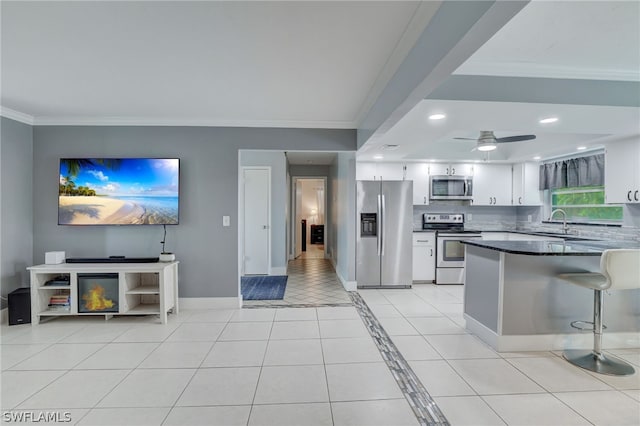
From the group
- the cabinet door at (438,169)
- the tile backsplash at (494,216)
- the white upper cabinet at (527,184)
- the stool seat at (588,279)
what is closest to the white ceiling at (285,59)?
the stool seat at (588,279)

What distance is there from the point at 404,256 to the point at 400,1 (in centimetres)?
379

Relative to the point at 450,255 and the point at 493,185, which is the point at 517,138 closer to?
the point at 493,185

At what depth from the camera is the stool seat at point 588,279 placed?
2.36 m

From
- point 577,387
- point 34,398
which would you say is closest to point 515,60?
point 577,387

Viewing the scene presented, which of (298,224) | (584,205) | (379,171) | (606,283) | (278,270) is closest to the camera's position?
(606,283)

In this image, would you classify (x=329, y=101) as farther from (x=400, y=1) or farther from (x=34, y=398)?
(x=34, y=398)

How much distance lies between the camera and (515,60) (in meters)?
2.24

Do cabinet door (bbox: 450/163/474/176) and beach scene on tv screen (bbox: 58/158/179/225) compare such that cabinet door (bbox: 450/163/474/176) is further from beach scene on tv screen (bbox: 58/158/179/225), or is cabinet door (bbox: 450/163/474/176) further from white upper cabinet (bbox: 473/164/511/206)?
beach scene on tv screen (bbox: 58/158/179/225)

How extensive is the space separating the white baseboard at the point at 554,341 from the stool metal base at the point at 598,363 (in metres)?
0.12

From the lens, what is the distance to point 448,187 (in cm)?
530

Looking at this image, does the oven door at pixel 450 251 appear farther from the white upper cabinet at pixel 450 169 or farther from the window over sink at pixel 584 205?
the window over sink at pixel 584 205

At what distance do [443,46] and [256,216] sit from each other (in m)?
4.63

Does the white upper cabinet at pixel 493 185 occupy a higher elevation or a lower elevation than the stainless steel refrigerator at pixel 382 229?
higher

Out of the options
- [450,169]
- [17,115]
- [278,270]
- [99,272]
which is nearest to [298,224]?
[278,270]
